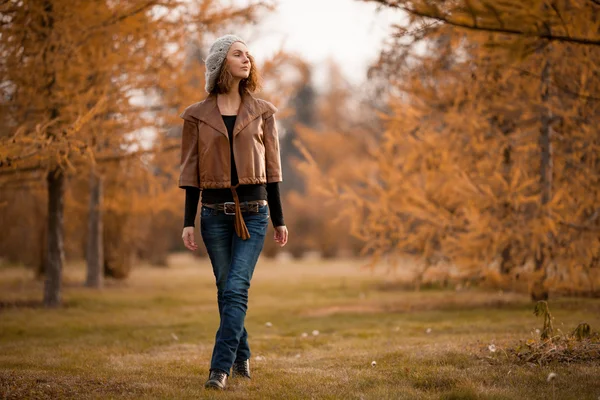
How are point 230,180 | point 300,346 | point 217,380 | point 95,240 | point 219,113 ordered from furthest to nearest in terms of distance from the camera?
1. point 95,240
2. point 300,346
3. point 219,113
4. point 230,180
5. point 217,380

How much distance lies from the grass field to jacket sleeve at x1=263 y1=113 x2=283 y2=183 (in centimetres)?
131

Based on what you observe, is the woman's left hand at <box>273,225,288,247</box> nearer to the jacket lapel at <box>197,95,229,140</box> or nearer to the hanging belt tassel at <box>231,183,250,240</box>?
the hanging belt tassel at <box>231,183,250,240</box>

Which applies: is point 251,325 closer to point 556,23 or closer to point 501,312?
point 501,312

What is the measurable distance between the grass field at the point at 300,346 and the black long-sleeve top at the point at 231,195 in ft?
3.51

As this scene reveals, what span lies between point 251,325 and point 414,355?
3.64 m

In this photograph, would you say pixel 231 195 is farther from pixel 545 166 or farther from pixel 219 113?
pixel 545 166

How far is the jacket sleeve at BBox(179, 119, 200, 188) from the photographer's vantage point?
4238 millimetres

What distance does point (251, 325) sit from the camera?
28.1ft

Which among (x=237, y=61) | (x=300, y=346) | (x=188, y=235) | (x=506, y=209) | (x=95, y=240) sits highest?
(x=237, y=61)

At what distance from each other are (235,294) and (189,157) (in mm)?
906

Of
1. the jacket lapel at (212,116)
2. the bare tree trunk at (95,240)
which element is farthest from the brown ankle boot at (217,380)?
the bare tree trunk at (95,240)

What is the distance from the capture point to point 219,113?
4258 millimetres

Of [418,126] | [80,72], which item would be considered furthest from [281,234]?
[418,126]

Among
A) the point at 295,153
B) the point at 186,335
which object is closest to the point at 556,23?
the point at 186,335
